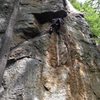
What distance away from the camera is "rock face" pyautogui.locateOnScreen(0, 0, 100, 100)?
10836mm

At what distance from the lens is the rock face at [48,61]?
35.6 feet

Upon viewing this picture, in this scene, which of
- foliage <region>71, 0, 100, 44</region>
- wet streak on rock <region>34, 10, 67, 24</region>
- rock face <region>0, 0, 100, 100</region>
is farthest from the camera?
foliage <region>71, 0, 100, 44</region>

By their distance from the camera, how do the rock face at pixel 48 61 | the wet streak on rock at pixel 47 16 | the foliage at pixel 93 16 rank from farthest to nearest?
the foliage at pixel 93 16, the wet streak on rock at pixel 47 16, the rock face at pixel 48 61

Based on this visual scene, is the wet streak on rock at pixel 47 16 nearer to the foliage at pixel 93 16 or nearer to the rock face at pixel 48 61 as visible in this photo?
the rock face at pixel 48 61

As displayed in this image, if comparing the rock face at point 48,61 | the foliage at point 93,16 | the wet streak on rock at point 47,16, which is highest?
the wet streak on rock at point 47,16

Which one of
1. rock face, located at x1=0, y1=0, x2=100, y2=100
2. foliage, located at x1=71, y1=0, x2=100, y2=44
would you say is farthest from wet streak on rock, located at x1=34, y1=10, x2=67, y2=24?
foliage, located at x1=71, y1=0, x2=100, y2=44

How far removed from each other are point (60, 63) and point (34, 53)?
4.31 ft

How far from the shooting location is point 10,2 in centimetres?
1534

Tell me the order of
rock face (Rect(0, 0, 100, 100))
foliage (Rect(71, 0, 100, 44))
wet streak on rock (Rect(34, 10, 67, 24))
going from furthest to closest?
foliage (Rect(71, 0, 100, 44)) → wet streak on rock (Rect(34, 10, 67, 24)) → rock face (Rect(0, 0, 100, 100))

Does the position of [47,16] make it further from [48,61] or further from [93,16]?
[93,16]

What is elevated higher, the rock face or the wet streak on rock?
the wet streak on rock

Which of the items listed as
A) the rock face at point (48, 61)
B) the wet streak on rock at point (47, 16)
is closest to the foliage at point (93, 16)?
the rock face at point (48, 61)

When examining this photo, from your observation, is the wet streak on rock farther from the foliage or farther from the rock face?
the foliage

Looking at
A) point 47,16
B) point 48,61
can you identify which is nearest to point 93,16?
point 47,16
